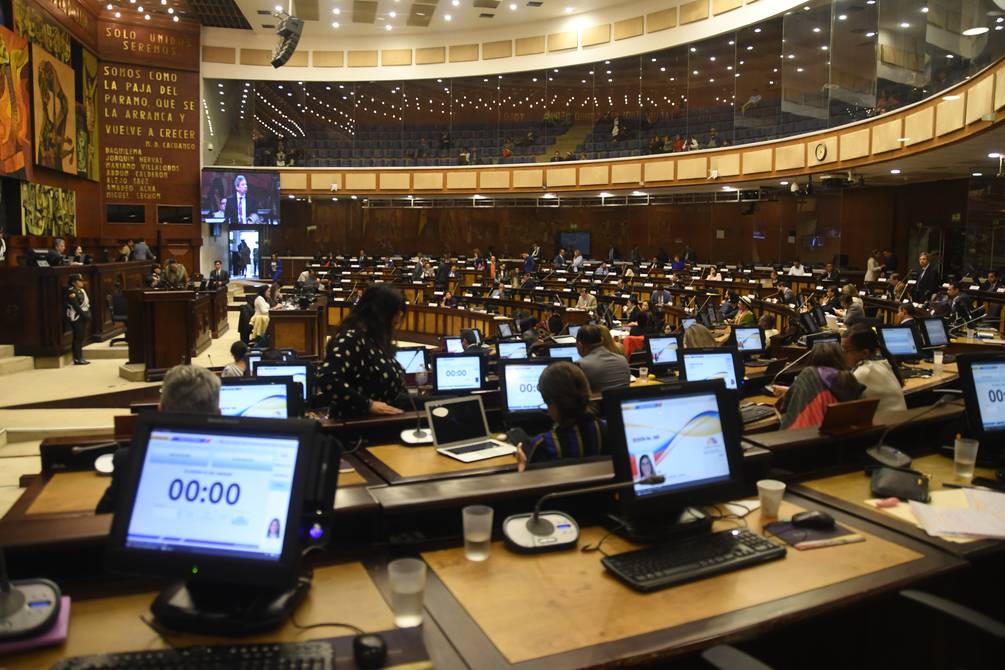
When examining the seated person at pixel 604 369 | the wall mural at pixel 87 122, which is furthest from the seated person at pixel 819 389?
the wall mural at pixel 87 122

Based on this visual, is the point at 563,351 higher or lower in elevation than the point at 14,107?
lower

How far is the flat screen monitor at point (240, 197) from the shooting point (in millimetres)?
21859

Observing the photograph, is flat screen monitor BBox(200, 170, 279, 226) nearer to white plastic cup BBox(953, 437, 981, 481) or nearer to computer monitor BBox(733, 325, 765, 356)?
computer monitor BBox(733, 325, 765, 356)

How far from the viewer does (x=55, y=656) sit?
68.4 inches

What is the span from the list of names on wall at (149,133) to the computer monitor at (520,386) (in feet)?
62.6

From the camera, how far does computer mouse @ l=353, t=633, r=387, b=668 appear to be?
5.56ft

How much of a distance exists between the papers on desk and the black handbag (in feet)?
0.14

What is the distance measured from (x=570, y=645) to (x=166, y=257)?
2196 cm

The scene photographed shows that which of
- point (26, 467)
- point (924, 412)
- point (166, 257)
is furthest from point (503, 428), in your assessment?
point (166, 257)

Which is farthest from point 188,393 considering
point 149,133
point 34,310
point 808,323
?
point 149,133

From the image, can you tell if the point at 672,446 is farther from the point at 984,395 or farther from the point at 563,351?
the point at 563,351

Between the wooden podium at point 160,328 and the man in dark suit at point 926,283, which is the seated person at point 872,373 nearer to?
the wooden podium at point 160,328

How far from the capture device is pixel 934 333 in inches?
322

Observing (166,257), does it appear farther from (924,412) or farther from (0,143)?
(924,412)
